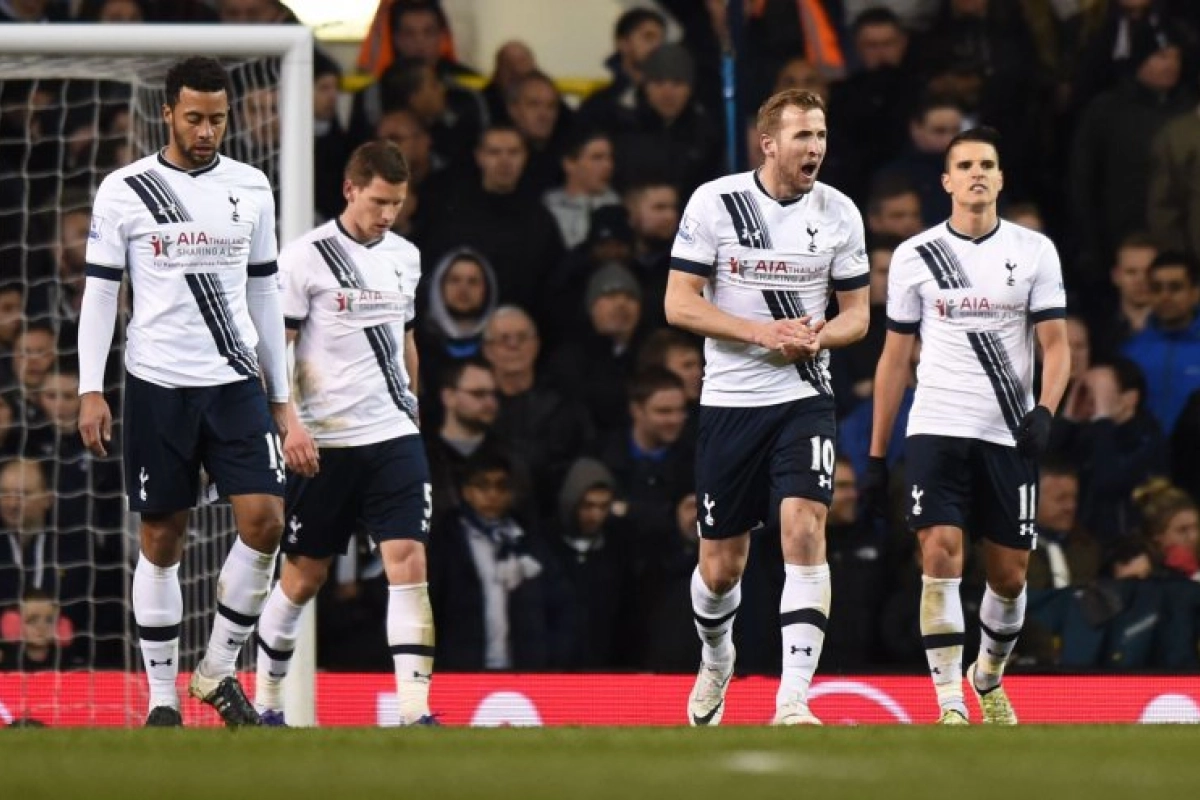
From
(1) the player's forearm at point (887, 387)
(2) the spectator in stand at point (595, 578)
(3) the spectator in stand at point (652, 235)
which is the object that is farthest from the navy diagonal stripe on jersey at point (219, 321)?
(3) the spectator in stand at point (652, 235)

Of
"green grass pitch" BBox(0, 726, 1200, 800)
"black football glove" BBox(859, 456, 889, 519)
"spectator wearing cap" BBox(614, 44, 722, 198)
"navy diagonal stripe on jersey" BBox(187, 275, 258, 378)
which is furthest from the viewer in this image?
"spectator wearing cap" BBox(614, 44, 722, 198)

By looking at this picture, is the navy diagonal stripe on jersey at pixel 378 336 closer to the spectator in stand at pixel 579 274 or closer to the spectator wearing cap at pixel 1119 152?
the spectator in stand at pixel 579 274

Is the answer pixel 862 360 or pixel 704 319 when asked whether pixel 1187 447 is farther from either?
pixel 704 319

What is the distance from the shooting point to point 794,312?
350 inches

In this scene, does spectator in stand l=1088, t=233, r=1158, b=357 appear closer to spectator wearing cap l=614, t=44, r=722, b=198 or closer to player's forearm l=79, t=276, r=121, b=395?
spectator wearing cap l=614, t=44, r=722, b=198

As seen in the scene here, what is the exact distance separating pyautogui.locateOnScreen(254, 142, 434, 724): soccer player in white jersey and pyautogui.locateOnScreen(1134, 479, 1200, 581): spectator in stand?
12.8ft

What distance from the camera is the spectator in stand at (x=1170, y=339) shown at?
1229 centimetres

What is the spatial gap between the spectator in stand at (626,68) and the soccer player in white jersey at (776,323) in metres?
3.69

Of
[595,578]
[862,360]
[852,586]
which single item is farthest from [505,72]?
[852,586]

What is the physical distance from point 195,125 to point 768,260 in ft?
6.34

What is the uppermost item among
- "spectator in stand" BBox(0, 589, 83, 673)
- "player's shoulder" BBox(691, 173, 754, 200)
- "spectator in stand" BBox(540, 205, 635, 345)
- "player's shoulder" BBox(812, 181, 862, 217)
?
"player's shoulder" BBox(691, 173, 754, 200)

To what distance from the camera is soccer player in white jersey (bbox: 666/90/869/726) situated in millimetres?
8648

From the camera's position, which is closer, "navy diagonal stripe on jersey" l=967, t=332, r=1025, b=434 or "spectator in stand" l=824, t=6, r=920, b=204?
"navy diagonal stripe on jersey" l=967, t=332, r=1025, b=434

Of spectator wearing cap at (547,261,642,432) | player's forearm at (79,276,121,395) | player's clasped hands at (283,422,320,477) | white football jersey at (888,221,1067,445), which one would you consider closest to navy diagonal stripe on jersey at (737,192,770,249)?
white football jersey at (888,221,1067,445)
